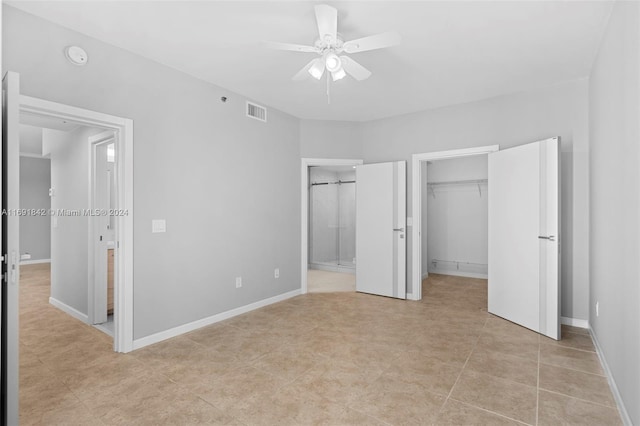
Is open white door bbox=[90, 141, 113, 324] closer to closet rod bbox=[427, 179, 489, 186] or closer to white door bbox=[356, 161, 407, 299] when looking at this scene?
white door bbox=[356, 161, 407, 299]

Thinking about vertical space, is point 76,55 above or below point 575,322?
above

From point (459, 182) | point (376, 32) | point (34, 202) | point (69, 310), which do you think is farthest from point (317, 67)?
point (34, 202)

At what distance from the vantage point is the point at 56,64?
260 centimetres

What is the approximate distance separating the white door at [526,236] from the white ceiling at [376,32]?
0.83 metres

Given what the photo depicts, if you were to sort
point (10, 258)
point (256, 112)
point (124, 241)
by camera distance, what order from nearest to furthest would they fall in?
point (10, 258), point (124, 241), point (256, 112)

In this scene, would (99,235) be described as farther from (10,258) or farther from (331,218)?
(331,218)

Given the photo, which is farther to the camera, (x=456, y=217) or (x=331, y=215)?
(x=331, y=215)

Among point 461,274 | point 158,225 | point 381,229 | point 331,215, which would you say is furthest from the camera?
point 331,215

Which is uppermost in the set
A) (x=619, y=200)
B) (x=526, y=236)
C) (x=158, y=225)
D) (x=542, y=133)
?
(x=542, y=133)

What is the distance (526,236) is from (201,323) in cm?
358

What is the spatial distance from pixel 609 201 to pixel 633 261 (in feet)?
2.68

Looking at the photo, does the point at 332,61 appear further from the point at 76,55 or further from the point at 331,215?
the point at 331,215

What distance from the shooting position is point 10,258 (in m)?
1.74

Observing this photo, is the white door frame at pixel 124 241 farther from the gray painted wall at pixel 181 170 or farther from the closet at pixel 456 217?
the closet at pixel 456 217
